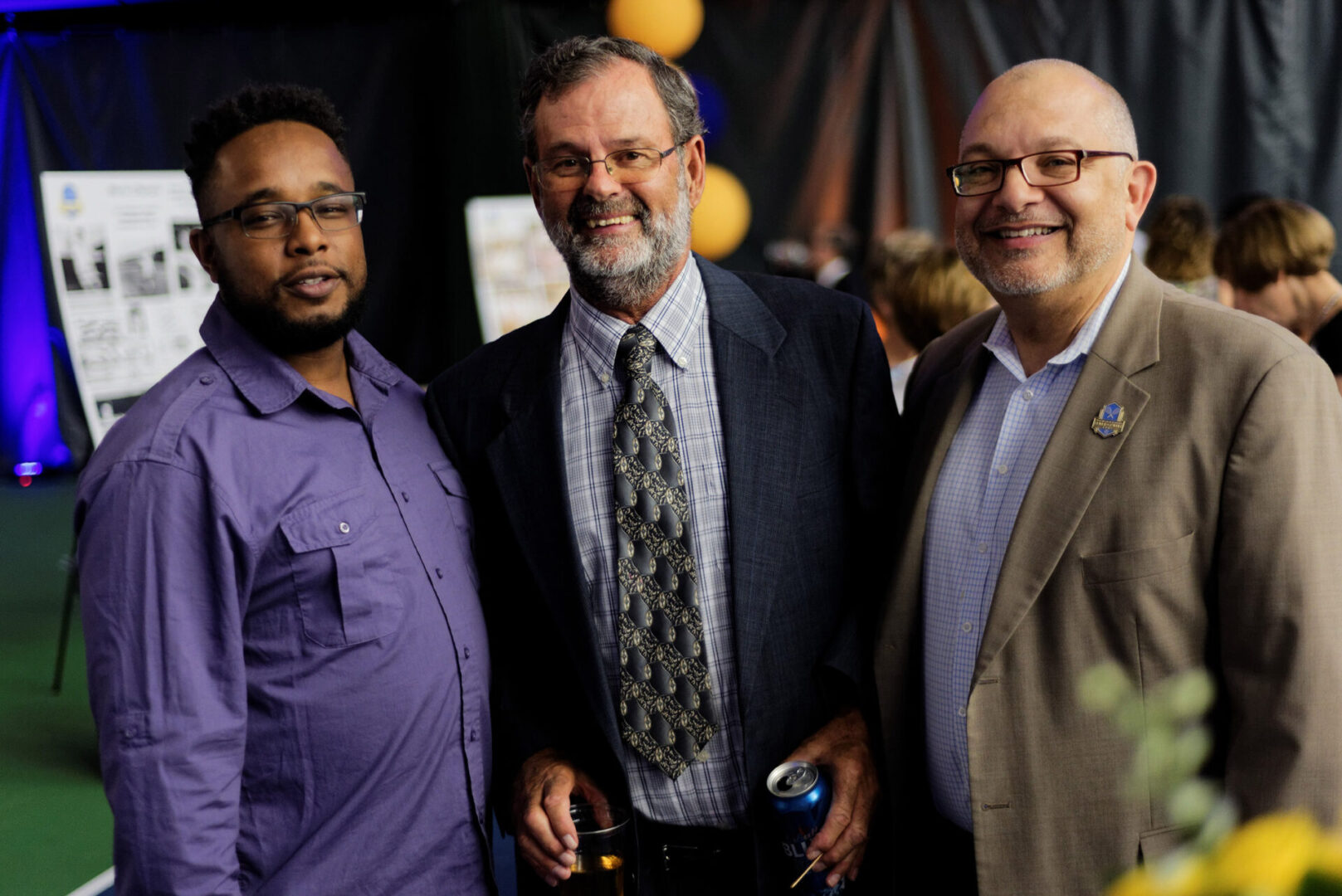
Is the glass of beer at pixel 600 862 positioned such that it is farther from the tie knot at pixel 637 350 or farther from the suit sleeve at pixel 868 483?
the tie knot at pixel 637 350

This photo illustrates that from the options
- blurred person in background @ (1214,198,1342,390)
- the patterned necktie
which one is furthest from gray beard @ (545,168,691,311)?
blurred person in background @ (1214,198,1342,390)

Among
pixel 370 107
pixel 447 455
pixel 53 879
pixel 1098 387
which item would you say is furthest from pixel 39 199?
pixel 1098 387

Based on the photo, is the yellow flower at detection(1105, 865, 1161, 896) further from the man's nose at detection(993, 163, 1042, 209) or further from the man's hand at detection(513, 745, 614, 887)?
the man's nose at detection(993, 163, 1042, 209)

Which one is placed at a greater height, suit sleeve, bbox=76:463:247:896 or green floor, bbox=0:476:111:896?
suit sleeve, bbox=76:463:247:896

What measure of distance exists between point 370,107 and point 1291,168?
6.23 m

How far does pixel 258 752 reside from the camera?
5.13ft

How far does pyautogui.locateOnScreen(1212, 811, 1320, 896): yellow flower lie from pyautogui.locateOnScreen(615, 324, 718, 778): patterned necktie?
118 cm

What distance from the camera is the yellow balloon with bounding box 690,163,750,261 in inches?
259

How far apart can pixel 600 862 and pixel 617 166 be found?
1090mm

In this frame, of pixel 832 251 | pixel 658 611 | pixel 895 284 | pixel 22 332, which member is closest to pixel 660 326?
pixel 658 611

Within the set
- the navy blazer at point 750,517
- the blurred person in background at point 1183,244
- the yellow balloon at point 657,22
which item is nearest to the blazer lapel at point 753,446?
the navy blazer at point 750,517

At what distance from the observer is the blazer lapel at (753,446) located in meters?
1.70

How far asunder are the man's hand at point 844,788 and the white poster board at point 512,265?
5.66 meters

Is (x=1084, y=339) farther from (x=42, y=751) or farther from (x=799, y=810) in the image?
(x=42, y=751)
